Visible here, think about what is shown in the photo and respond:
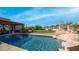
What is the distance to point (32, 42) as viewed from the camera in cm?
354

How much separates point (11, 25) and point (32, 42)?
0.39m

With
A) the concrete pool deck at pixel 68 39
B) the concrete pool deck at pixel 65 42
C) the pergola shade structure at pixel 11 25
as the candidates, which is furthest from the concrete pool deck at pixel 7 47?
the concrete pool deck at pixel 68 39

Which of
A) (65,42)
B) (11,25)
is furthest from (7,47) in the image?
(65,42)

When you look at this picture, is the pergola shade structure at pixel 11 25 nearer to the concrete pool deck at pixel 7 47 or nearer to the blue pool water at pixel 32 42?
the blue pool water at pixel 32 42

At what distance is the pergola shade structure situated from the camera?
139 inches

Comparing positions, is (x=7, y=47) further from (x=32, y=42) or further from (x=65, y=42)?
(x=65, y=42)

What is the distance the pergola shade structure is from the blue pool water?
102mm

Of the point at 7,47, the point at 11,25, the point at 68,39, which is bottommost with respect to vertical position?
the point at 7,47

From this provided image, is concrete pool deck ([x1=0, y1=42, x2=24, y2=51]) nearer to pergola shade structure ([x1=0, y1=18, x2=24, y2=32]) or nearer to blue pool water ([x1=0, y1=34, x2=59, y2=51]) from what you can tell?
blue pool water ([x1=0, y1=34, x2=59, y2=51])

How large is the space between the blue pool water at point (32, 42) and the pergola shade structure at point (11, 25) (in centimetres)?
10
